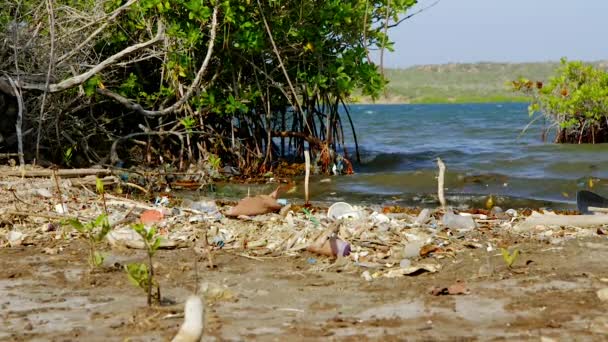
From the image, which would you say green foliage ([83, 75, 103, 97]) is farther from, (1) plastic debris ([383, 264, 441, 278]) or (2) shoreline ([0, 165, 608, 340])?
(1) plastic debris ([383, 264, 441, 278])

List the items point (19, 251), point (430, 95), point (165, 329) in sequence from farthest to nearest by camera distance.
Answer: point (430, 95) → point (19, 251) → point (165, 329)

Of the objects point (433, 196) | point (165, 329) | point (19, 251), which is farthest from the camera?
point (433, 196)

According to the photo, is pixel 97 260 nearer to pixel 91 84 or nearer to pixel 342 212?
pixel 342 212

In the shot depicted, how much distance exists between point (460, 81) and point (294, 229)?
332 feet

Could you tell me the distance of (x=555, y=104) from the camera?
18.0 meters

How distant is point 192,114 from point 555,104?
29.5ft

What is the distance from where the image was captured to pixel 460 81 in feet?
346

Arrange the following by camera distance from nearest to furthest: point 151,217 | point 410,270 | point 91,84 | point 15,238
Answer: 1. point 410,270
2. point 15,238
3. point 151,217
4. point 91,84

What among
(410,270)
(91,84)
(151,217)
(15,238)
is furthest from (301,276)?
(91,84)

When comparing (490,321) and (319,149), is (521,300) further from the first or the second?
(319,149)

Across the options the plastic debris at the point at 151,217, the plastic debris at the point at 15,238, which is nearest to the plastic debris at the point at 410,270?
the plastic debris at the point at 151,217

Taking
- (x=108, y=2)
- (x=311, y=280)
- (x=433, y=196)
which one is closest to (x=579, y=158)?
(x=433, y=196)

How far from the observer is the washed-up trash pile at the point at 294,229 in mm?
5977

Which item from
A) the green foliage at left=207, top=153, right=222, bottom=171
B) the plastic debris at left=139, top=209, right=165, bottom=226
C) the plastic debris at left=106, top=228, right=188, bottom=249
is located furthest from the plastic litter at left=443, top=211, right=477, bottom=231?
the green foliage at left=207, top=153, right=222, bottom=171
